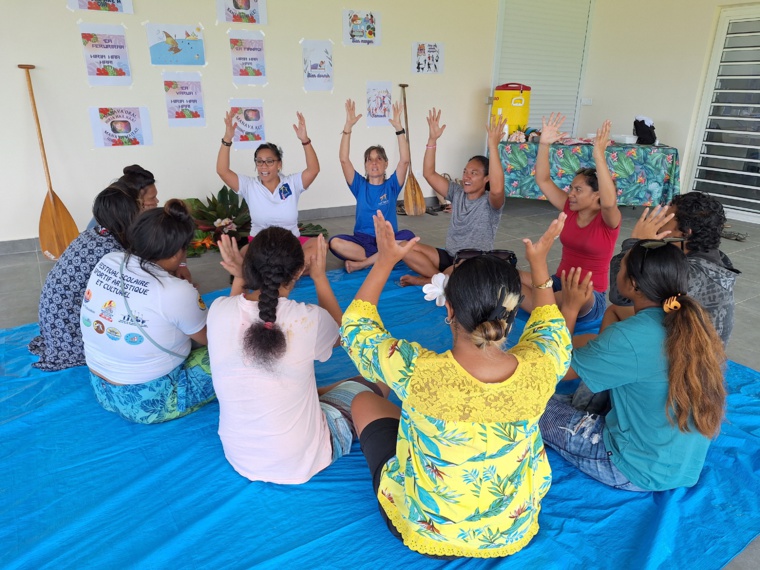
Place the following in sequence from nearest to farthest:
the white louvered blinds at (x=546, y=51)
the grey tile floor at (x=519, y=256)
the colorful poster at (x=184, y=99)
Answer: the grey tile floor at (x=519, y=256), the colorful poster at (x=184, y=99), the white louvered blinds at (x=546, y=51)

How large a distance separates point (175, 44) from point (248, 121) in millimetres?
880

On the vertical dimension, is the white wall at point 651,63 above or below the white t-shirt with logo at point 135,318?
above

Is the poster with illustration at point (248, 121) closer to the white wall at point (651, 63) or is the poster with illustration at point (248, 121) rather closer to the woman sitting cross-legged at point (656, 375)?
the woman sitting cross-legged at point (656, 375)

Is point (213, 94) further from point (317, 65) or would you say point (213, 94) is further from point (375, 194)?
point (375, 194)

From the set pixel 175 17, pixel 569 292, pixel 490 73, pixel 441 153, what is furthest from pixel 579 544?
pixel 490 73

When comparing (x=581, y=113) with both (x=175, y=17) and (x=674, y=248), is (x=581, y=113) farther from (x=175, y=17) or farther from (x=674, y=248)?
(x=674, y=248)

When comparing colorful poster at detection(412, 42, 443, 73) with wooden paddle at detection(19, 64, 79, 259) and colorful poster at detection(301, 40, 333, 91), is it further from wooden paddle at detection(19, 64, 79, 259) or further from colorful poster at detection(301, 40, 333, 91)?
wooden paddle at detection(19, 64, 79, 259)

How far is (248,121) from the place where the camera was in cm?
498

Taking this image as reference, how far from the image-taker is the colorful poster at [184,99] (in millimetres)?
4551

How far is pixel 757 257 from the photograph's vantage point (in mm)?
4504

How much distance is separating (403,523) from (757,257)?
4.52 m

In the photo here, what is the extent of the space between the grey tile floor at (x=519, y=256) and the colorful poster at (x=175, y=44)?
177 centimetres

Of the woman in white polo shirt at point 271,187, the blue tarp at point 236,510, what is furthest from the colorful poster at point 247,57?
the blue tarp at point 236,510

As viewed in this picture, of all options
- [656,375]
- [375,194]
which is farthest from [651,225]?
[375,194]
